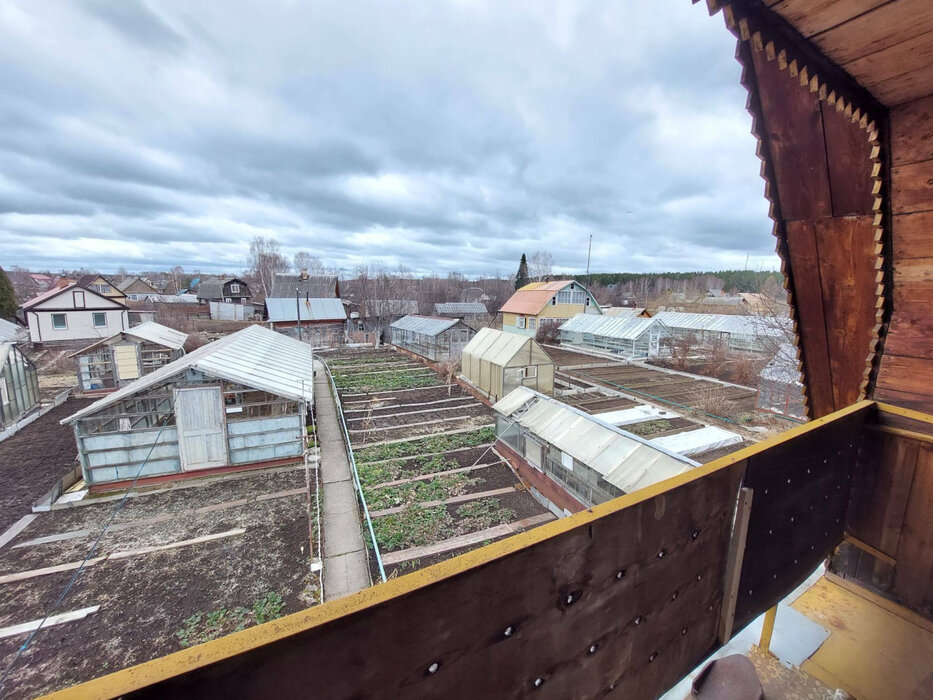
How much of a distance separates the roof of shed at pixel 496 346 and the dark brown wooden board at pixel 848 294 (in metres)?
10.9

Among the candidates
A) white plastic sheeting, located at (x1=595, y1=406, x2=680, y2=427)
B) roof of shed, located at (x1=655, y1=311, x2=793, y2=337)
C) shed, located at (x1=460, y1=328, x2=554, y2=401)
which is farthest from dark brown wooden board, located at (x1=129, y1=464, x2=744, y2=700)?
roof of shed, located at (x1=655, y1=311, x2=793, y2=337)

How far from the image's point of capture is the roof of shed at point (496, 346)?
46.9ft

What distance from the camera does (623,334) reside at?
23.5m

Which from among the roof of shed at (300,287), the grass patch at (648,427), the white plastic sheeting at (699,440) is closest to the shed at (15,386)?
the roof of shed at (300,287)

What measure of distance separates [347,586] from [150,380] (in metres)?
6.82

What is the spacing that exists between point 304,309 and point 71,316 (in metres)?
14.3

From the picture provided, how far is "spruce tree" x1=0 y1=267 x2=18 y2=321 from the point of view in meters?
28.0

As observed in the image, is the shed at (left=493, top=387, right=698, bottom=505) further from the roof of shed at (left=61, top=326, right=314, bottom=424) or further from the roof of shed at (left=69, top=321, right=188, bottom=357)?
the roof of shed at (left=69, top=321, right=188, bottom=357)

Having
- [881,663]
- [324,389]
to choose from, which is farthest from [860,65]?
[324,389]

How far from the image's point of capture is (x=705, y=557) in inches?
63.1

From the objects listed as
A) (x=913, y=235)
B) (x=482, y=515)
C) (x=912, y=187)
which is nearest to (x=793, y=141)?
(x=912, y=187)

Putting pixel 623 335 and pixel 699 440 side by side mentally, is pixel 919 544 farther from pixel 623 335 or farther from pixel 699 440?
pixel 623 335

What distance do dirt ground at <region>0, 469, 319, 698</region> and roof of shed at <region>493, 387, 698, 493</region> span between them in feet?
16.4

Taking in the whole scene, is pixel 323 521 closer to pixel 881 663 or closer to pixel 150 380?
pixel 150 380
